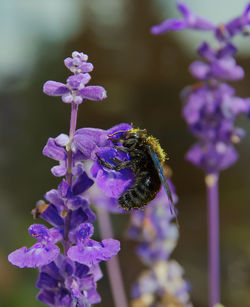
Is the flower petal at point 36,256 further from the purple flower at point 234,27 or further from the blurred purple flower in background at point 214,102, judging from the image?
the purple flower at point 234,27

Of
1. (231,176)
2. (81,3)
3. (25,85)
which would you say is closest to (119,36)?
(81,3)

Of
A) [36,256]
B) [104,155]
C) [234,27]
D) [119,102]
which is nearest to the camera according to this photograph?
[36,256]

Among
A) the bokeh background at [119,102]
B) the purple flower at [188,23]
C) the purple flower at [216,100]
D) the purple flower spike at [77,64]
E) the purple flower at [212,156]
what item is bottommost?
the purple flower spike at [77,64]

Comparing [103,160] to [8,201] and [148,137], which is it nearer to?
[148,137]

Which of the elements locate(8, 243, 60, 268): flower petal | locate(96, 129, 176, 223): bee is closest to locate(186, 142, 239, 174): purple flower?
locate(96, 129, 176, 223): bee

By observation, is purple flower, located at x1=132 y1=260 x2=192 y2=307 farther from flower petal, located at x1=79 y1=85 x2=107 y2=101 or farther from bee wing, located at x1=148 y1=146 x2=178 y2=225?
flower petal, located at x1=79 y1=85 x2=107 y2=101

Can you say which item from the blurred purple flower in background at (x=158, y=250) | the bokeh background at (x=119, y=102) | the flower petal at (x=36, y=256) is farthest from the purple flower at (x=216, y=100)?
the bokeh background at (x=119, y=102)

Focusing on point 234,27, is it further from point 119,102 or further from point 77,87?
point 119,102

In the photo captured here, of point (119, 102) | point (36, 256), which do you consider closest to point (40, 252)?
point (36, 256)
